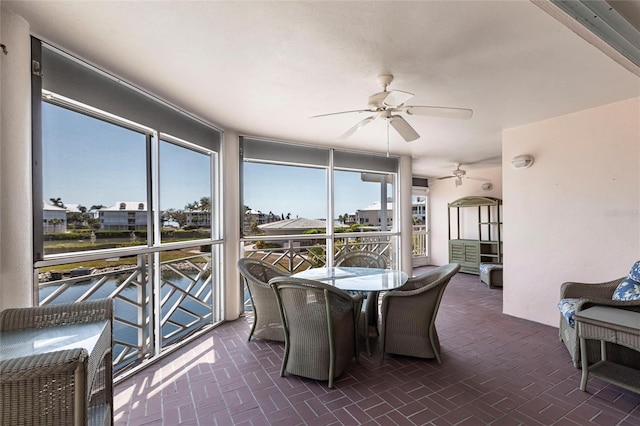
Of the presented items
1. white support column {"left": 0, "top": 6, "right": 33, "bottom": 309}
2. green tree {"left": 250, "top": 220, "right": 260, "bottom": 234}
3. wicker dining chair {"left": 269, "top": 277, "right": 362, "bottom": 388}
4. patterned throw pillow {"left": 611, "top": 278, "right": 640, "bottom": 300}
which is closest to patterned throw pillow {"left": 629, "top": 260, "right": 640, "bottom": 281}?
patterned throw pillow {"left": 611, "top": 278, "right": 640, "bottom": 300}

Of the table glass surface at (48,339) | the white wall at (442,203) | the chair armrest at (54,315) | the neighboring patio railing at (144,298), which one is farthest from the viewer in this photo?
the white wall at (442,203)

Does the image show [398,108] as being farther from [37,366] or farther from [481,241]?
[481,241]

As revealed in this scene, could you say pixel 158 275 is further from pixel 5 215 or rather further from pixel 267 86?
pixel 267 86

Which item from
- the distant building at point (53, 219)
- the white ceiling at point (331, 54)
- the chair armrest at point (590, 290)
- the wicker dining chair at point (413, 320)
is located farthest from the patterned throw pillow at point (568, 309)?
the distant building at point (53, 219)

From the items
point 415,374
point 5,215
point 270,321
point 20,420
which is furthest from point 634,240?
point 5,215

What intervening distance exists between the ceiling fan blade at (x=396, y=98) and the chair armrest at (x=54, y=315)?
7.51ft

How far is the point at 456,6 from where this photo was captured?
63.2 inches

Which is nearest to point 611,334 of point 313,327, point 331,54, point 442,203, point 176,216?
point 313,327

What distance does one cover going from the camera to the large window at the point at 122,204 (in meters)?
2.04

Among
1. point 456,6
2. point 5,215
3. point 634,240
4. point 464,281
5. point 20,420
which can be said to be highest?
point 456,6

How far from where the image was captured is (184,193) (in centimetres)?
333

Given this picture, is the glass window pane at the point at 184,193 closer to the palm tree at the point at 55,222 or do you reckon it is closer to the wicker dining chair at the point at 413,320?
the palm tree at the point at 55,222

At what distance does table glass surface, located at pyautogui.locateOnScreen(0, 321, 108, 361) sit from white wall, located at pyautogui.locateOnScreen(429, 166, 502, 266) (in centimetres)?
770

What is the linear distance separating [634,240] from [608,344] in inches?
47.9
